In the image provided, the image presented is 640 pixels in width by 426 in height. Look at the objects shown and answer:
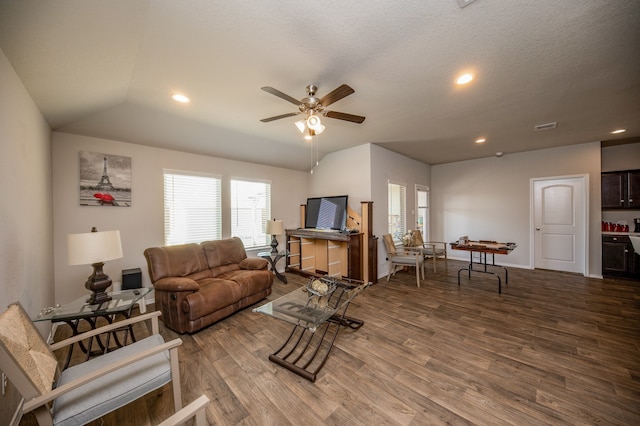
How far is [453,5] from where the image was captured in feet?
4.74

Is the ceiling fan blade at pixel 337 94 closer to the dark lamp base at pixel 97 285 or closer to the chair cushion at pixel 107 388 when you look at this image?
the chair cushion at pixel 107 388

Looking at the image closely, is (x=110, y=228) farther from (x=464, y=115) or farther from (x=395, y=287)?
(x=464, y=115)

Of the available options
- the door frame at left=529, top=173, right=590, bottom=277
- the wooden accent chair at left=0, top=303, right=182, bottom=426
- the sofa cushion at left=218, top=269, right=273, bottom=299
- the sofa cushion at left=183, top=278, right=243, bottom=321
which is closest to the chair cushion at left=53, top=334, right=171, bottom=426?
the wooden accent chair at left=0, top=303, right=182, bottom=426

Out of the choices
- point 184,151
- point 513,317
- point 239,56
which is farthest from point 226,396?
point 184,151

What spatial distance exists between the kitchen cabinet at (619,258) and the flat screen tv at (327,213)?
210 inches

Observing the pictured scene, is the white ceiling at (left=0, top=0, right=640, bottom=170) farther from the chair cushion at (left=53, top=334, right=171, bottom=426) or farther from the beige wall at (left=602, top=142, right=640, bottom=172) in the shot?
the chair cushion at (left=53, top=334, right=171, bottom=426)

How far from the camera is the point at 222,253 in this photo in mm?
3717

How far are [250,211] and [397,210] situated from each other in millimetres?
3431

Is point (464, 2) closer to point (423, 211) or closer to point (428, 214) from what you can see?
point (423, 211)

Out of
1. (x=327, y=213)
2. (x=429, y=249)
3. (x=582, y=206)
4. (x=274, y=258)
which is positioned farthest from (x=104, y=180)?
(x=582, y=206)

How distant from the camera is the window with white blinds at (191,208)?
3818 mm

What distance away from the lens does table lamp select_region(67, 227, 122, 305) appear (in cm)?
189

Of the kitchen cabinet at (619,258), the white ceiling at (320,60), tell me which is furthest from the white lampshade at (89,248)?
the kitchen cabinet at (619,258)

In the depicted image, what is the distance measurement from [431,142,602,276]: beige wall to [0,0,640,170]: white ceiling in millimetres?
1478
